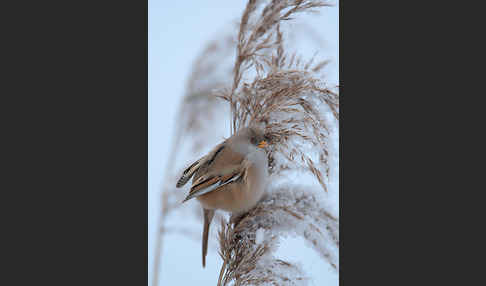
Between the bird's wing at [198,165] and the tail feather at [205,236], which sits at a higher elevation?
the bird's wing at [198,165]

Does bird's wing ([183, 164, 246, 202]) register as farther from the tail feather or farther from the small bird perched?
the tail feather

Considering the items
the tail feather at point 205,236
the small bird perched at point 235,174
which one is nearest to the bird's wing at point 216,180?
the small bird perched at point 235,174

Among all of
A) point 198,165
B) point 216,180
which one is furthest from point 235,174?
point 198,165

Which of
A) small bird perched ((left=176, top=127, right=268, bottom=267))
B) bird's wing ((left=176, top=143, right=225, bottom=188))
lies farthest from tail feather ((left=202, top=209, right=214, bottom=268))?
bird's wing ((left=176, top=143, right=225, bottom=188))

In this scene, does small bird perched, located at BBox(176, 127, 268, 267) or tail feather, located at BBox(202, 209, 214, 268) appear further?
tail feather, located at BBox(202, 209, 214, 268)

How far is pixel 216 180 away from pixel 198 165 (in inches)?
6.0

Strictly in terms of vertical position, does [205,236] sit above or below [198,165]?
below

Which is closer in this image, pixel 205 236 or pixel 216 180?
pixel 216 180

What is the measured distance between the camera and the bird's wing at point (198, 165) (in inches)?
125

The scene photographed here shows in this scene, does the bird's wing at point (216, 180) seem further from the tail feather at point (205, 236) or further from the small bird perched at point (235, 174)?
the tail feather at point (205, 236)

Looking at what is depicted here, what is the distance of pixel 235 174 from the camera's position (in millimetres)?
3133

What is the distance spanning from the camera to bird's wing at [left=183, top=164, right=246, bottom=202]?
3107mm

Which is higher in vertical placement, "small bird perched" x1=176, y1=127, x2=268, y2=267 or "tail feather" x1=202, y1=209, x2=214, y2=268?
"small bird perched" x1=176, y1=127, x2=268, y2=267

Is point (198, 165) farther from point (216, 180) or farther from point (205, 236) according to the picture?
point (205, 236)
